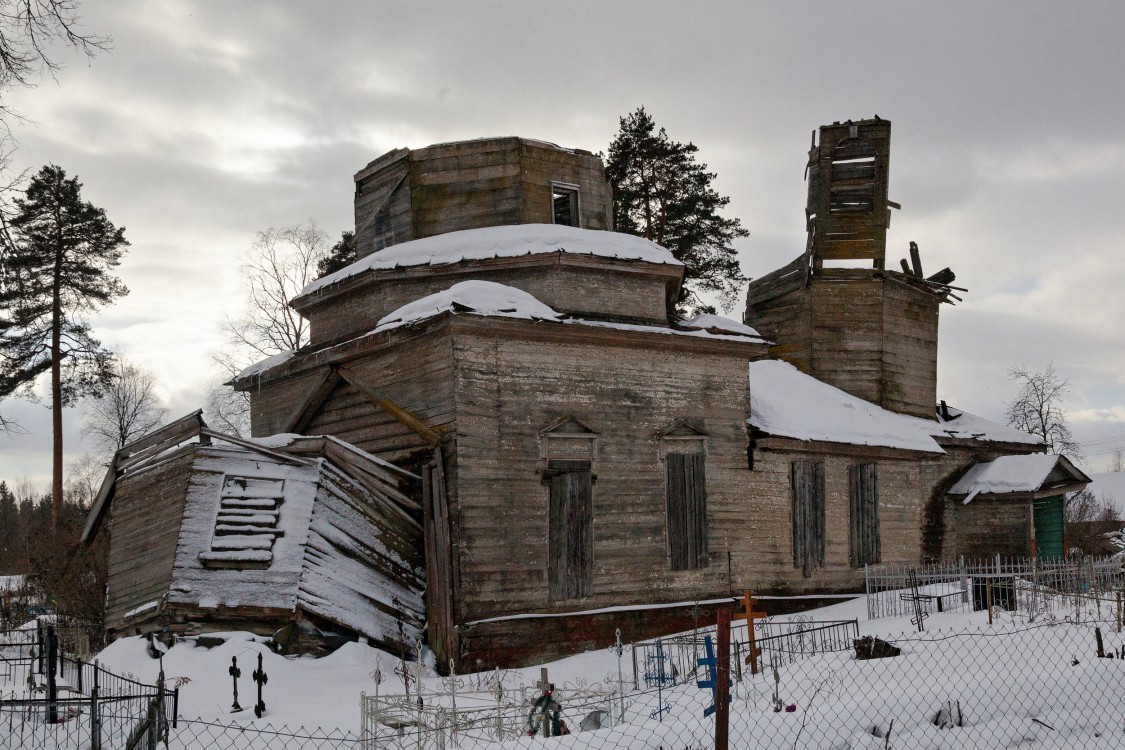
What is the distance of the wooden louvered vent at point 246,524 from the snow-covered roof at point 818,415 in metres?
9.53

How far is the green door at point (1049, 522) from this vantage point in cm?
2744

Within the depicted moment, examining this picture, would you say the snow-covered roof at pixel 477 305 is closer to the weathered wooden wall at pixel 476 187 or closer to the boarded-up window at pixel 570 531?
the boarded-up window at pixel 570 531

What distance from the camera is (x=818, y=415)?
2344cm

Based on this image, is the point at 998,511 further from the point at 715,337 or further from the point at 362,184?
the point at 362,184

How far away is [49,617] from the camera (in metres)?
23.1

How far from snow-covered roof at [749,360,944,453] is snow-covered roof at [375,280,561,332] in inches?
216

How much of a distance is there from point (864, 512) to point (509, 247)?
9.68 meters

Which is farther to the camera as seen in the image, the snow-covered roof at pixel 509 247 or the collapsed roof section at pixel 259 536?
the snow-covered roof at pixel 509 247

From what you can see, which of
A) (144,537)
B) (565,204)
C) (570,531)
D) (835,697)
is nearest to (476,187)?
(565,204)

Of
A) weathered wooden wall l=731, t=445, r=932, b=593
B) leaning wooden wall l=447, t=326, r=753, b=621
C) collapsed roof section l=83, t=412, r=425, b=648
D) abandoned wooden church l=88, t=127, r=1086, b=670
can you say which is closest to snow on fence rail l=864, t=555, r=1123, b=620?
weathered wooden wall l=731, t=445, r=932, b=593

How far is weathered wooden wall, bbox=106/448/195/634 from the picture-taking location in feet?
50.0

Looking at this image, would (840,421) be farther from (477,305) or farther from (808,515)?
(477,305)

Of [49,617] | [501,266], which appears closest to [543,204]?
[501,266]

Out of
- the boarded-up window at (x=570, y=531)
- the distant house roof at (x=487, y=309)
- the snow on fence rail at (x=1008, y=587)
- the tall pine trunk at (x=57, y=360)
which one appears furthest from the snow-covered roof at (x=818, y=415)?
the tall pine trunk at (x=57, y=360)
